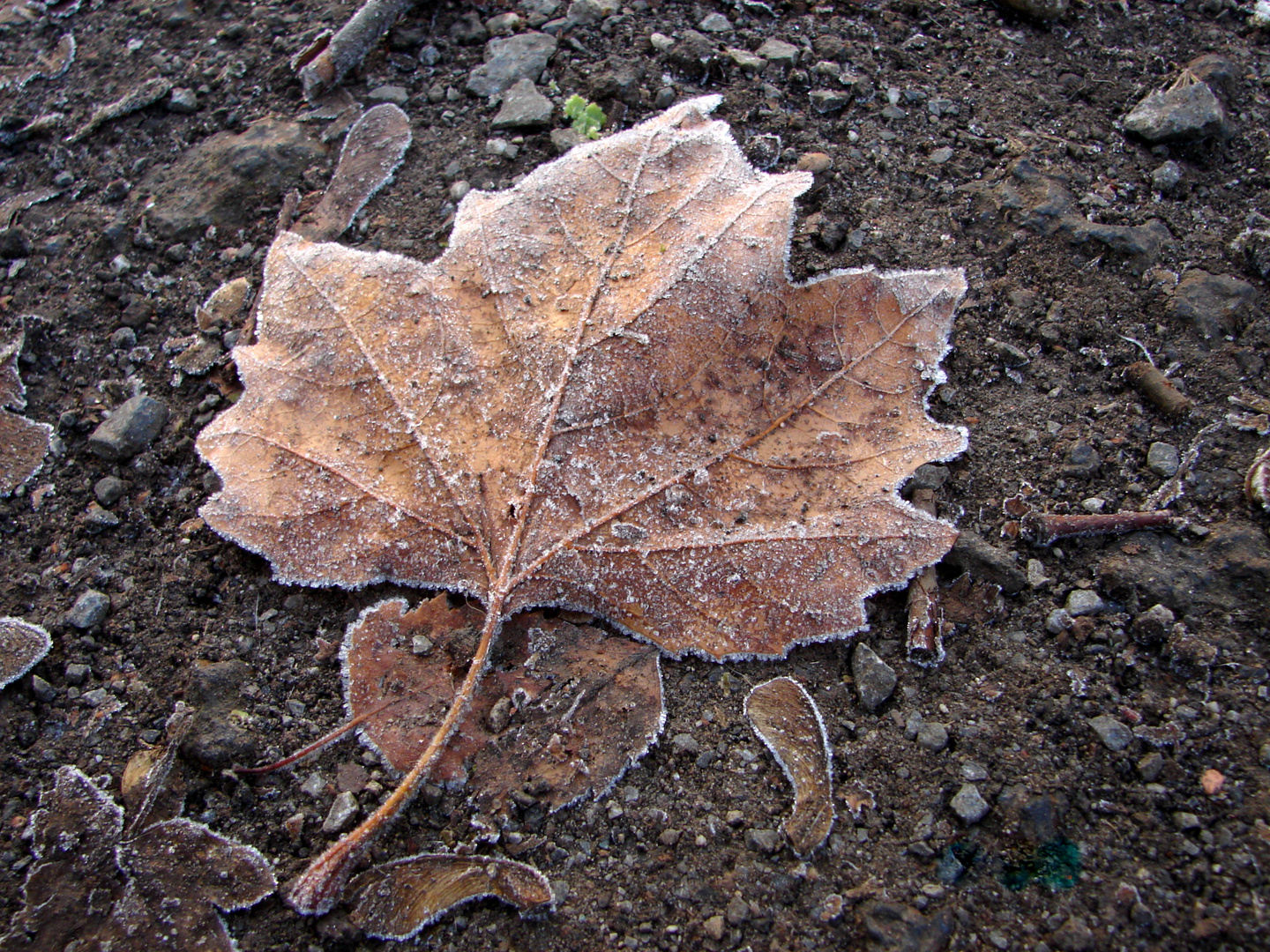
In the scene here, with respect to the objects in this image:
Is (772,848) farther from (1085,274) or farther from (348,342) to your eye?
(1085,274)

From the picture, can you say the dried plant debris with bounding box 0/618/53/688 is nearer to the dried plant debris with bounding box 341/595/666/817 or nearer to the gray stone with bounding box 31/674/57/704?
the gray stone with bounding box 31/674/57/704

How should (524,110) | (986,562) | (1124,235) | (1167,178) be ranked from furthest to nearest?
(524,110)
(1167,178)
(1124,235)
(986,562)

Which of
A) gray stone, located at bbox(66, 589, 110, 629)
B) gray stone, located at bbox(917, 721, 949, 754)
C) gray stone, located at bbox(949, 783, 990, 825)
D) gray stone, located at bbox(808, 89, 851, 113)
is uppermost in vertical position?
gray stone, located at bbox(808, 89, 851, 113)

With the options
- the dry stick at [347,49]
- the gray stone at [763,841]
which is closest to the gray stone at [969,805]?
the gray stone at [763,841]

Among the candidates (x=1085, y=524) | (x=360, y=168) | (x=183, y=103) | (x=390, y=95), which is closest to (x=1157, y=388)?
(x=1085, y=524)

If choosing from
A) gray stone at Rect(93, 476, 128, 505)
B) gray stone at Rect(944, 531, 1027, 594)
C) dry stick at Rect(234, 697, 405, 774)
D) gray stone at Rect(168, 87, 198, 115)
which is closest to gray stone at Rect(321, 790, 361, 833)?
dry stick at Rect(234, 697, 405, 774)

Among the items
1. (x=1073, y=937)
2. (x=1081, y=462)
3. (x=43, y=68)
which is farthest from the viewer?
(x=43, y=68)

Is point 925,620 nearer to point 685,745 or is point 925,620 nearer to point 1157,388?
point 685,745
